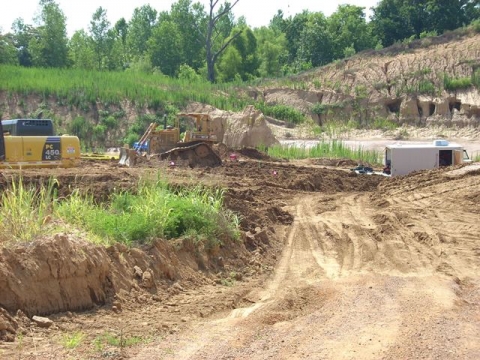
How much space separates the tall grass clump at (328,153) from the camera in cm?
3259

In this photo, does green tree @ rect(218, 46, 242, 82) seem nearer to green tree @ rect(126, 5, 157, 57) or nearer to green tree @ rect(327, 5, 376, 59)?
green tree @ rect(327, 5, 376, 59)

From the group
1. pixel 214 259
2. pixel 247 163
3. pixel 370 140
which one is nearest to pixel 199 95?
pixel 370 140

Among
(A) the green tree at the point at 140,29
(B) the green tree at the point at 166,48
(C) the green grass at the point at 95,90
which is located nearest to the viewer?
(C) the green grass at the point at 95,90

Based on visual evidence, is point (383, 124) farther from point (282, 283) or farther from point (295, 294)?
Result: point (295, 294)

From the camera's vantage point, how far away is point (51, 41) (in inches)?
2640

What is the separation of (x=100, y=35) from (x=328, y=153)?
5480cm

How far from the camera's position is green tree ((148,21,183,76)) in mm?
80625

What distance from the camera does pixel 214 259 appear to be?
11008 mm

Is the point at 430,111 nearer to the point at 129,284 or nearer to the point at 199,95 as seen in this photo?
the point at 199,95

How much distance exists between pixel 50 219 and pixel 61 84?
3687 centimetres

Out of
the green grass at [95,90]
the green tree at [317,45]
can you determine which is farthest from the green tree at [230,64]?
the green grass at [95,90]

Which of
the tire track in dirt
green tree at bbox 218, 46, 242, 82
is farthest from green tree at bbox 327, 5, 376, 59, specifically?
the tire track in dirt

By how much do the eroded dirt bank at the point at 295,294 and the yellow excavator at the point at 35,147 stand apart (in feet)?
14.6

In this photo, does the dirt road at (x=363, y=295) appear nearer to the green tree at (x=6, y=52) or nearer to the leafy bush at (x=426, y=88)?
the leafy bush at (x=426, y=88)
